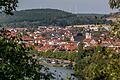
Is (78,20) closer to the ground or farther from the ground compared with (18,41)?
closer to the ground

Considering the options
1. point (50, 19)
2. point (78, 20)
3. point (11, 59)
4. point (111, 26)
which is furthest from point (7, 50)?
point (50, 19)

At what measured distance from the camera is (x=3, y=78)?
615 centimetres

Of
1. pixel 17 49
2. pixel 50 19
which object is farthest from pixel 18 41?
pixel 50 19

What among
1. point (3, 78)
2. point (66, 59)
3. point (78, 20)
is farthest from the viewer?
point (78, 20)

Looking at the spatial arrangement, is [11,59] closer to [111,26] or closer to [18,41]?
[18,41]

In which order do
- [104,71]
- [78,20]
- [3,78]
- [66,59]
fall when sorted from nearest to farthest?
[3,78] → [104,71] → [66,59] → [78,20]

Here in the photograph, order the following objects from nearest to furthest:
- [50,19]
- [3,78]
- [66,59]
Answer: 1. [3,78]
2. [66,59]
3. [50,19]

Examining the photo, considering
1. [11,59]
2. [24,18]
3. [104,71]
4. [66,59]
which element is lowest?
[24,18]

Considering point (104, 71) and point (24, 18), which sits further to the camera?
point (24, 18)

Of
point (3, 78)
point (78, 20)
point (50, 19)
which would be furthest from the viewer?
point (50, 19)

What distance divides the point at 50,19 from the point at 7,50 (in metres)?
190

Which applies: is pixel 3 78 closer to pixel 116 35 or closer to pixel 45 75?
pixel 45 75

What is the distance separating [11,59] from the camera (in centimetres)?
634

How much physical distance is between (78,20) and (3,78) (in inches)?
6902
